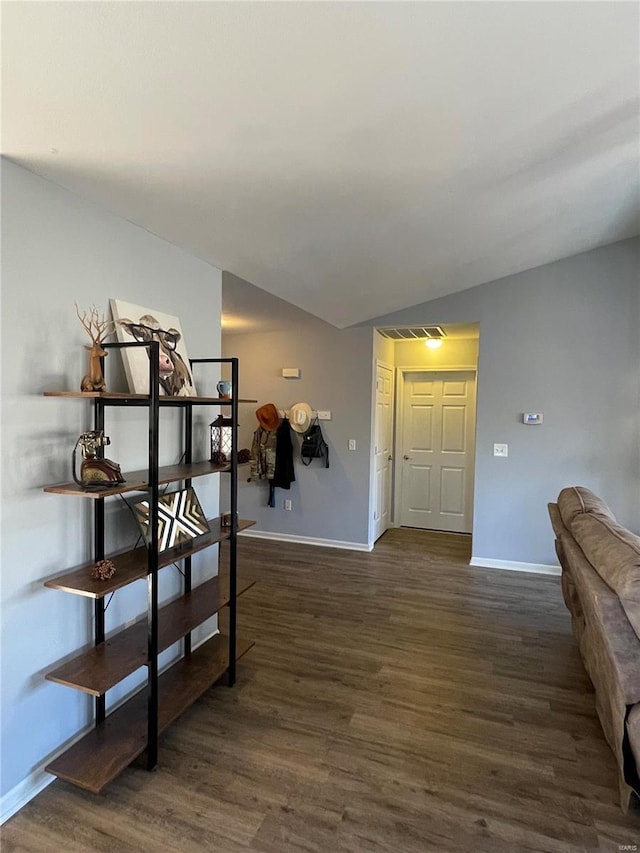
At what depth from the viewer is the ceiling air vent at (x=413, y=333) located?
4.78 m

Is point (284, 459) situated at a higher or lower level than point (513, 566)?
higher

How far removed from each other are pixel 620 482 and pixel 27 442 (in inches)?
175

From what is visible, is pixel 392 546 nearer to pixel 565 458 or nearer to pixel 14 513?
pixel 565 458

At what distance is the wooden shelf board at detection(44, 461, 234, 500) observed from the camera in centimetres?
167

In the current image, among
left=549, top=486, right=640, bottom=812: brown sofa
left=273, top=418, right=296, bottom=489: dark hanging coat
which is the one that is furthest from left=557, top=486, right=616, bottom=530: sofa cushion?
left=273, top=418, right=296, bottom=489: dark hanging coat

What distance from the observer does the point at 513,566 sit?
174 inches

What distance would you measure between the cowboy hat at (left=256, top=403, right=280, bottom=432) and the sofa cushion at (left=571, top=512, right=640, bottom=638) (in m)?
3.33

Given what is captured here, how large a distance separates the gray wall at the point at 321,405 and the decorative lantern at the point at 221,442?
234cm

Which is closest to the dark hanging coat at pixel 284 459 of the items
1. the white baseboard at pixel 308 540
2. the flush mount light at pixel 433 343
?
the white baseboard at pixel 308 540

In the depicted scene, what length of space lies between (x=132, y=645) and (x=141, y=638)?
66 millimetres

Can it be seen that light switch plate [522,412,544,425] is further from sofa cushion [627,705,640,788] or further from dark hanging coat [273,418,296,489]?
sofa cushion [627,705,640,788]

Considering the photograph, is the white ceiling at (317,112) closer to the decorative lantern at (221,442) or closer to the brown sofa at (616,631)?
the decorative lantern at (221,442)

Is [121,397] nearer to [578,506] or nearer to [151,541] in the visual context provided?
[151,541]

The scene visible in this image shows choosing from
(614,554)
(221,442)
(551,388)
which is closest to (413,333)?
(551,388)
